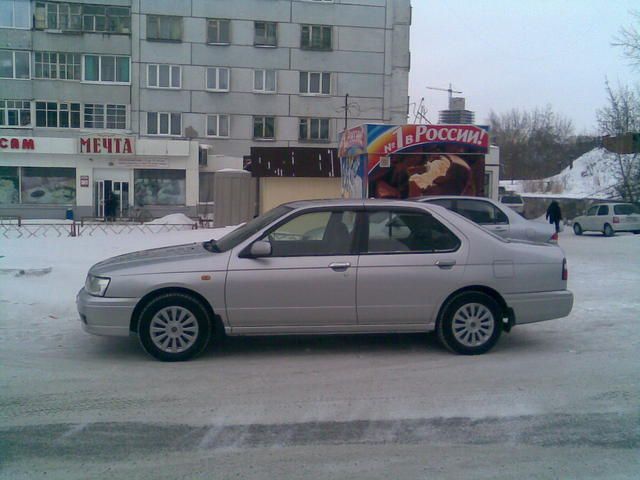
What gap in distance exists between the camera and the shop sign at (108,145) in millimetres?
38469

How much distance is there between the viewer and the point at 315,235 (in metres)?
7.30

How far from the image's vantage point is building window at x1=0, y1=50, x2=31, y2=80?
134 ft

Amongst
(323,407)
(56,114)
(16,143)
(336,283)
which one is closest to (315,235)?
(336,283)

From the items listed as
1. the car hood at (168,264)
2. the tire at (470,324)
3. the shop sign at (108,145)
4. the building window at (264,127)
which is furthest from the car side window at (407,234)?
the building window at (264,127)

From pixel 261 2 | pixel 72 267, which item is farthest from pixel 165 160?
pixel 72 267

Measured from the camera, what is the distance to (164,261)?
277 inches

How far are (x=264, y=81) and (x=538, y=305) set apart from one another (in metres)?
37.4

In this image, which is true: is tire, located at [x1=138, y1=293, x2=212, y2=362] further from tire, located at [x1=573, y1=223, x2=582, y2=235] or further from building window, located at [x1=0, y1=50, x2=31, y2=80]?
building window, located at [x1=0, y1=50, x2=31, y2=80]

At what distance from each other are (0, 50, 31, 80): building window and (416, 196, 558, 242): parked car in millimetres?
35879

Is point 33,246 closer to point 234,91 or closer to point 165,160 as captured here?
point 165,160

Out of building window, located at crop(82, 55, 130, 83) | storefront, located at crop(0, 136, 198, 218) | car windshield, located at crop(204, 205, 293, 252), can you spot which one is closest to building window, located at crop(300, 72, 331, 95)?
storefront, located at crop(0, 136, 198, 218)

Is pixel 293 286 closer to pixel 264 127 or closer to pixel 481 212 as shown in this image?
pixel 481 212

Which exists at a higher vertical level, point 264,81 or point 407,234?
point 264,81

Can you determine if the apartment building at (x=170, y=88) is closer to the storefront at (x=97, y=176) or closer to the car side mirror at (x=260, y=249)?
the storefront at (x=97, y=176)
